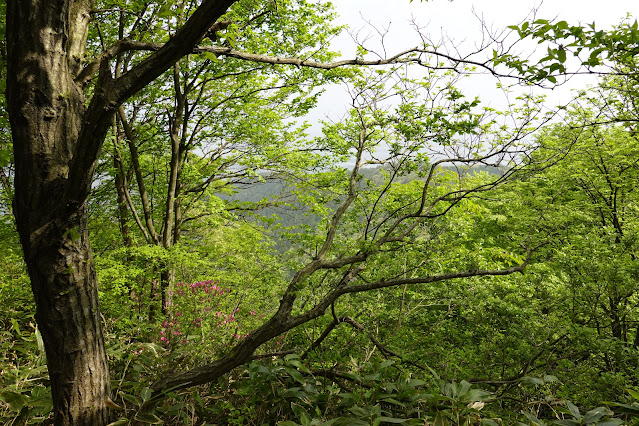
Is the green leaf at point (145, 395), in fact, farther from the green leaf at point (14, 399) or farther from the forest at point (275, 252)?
the green leaf at point (14, 399)

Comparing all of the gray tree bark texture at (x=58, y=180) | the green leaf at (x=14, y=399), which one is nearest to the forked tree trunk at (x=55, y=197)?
the gray tree bark texture at (x=58, y=180)

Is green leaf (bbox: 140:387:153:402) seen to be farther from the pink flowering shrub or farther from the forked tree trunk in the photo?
the pink flowering shrub

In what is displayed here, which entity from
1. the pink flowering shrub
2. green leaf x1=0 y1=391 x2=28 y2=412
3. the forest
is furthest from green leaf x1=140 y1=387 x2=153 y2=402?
the pink flowering shrub

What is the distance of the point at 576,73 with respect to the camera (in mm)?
1982

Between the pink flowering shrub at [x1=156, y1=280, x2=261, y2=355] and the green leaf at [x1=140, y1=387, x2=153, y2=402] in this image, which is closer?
the green leaf at [x1=140, y1=387, x2=153, y2=402]

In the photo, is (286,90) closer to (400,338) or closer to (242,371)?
(400,338)

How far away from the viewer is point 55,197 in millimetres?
1701

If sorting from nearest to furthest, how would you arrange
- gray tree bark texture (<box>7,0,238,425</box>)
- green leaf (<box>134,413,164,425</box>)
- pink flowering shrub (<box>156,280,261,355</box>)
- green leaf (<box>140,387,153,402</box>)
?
gray tree bark texture (<box>7,0,238,425</box>) → green leaf (<box>134,413,164,425</box>) → green leaf (<box>140,387,153,402</box>) → pink flowering shrub (<box>156,280,261,355</box>)

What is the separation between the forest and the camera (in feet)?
5.68

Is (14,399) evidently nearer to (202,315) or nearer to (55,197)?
(55,197)

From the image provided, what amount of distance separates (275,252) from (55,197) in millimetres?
8206

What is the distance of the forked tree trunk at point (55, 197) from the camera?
1.69 m

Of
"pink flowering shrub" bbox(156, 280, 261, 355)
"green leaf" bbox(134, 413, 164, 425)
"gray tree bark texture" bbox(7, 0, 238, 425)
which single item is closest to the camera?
"gray tree bark texture" bbox(7, 0, 238, 425)

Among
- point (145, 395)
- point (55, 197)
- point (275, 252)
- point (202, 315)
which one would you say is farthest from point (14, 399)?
point (275, 252)
